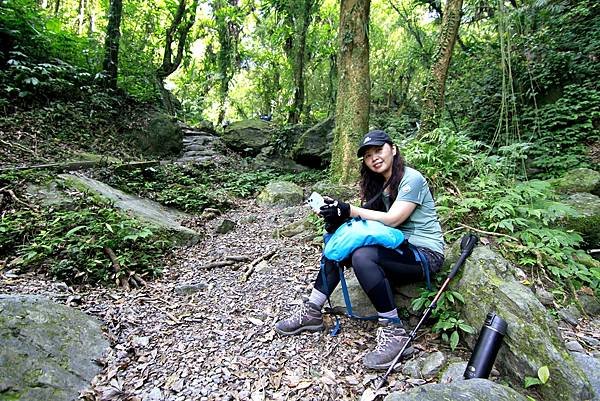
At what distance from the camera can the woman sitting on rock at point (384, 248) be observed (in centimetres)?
259

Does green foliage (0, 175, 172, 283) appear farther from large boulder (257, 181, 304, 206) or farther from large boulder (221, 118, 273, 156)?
large boulder (221, 118, 273, 156)

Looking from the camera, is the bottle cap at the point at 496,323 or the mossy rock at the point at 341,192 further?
the mossy rock at the point at 341,192

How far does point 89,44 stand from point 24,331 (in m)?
10.3

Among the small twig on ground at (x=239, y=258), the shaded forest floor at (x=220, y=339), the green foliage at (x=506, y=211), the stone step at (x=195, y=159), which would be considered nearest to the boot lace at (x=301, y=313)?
the shaded forest floor at (x=220, y=339)

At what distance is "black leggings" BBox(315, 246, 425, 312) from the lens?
2.59 metres

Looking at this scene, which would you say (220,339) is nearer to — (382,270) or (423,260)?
(382,270)

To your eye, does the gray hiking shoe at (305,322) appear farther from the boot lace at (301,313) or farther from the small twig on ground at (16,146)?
the small twig on ground at (16,146)

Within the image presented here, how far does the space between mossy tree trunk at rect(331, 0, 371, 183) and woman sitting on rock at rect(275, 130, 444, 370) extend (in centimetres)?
377

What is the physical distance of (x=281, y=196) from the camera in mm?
7559

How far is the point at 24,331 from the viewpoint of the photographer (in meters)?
2.62

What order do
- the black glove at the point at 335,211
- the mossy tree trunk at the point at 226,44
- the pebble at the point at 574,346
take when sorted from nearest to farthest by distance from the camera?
the pebble at the point at 574,346 → the black glove at the point at 335,211 → the mossy tree trunk at the point at 226,44

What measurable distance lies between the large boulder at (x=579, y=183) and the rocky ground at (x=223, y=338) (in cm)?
418

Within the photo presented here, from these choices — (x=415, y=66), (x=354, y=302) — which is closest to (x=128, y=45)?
(x=415, y=66)

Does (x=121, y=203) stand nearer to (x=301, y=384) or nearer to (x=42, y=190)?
(x=42, y=190)
